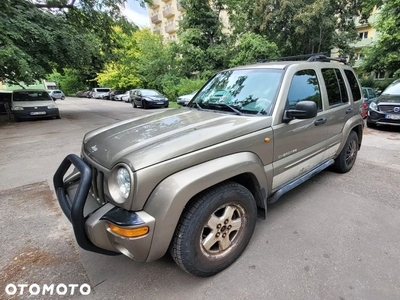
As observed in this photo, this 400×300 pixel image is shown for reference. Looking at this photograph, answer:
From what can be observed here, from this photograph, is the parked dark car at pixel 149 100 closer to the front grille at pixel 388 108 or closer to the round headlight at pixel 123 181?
the front grille at pixel 388 108

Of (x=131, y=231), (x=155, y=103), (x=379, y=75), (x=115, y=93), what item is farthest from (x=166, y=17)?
(x=131, y=231)

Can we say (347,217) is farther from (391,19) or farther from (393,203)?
(391,19)

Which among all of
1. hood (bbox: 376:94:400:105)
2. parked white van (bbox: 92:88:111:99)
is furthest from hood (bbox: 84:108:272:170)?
parked white van (bbox: 92:88:111:99)

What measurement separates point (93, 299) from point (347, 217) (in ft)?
9.14

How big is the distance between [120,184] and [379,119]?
8.39 meters

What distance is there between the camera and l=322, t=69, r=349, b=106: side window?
10.3 ft

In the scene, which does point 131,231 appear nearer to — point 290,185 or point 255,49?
point 290,185

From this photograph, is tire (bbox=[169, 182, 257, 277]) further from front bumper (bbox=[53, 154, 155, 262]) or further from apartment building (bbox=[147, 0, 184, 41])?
apartment building (bbox=[147, 0, 184, 41])

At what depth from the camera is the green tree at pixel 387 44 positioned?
13891 mm

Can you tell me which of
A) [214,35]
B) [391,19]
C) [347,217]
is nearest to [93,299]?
[347,217]

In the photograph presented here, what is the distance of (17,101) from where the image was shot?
10.6m

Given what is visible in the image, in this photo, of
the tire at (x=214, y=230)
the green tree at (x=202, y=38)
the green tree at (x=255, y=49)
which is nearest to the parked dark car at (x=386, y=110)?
the tire at (x=214, y=230)

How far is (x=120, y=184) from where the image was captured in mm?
1631

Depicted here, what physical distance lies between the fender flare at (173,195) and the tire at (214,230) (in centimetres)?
12
